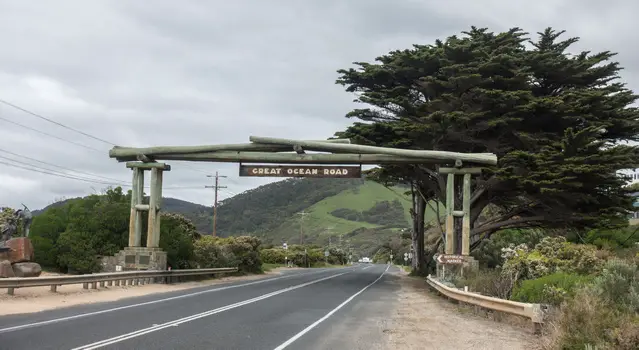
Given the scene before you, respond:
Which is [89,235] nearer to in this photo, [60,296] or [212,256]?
[212,256]

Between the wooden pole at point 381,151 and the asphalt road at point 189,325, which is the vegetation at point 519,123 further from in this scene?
the asphalt road at point 189,325

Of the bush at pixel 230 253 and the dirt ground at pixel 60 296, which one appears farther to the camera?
the bush at pixel 230 253

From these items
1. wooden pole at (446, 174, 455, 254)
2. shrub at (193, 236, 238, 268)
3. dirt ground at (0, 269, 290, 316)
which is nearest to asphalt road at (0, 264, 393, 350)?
dirt ground at (0, 269, 290, 316)

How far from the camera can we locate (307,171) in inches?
997

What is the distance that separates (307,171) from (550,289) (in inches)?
555

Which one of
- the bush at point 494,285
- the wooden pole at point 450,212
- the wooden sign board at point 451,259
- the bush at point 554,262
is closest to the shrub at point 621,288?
the bush at point 554,262

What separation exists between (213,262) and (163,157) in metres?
9.97

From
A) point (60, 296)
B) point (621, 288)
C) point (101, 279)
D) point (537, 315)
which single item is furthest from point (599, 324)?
point (101, 279)

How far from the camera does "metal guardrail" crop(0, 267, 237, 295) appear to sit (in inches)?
656

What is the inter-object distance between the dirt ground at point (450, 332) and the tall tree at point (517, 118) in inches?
457

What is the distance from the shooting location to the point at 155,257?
25.3m

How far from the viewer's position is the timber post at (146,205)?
84.8ft

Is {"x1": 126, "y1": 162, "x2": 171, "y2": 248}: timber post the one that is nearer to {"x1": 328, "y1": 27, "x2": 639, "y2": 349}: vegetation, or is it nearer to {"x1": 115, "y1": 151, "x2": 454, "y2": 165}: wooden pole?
{"x1": 115, "y1": 151, "x2": 454, "y2": 165}: wooden pole

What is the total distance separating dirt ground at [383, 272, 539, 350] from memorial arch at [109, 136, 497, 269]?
30.3ft
